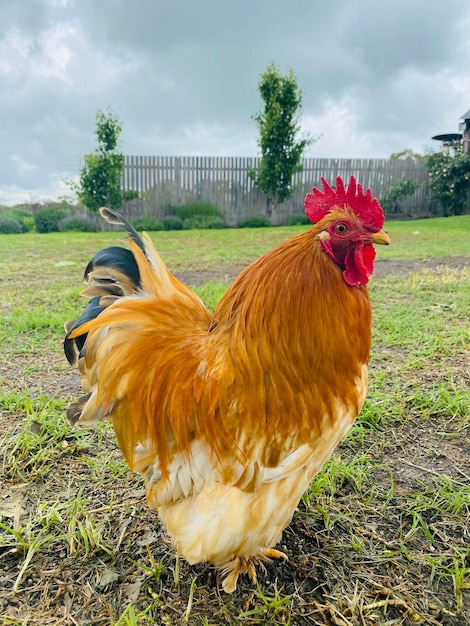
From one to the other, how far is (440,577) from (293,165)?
1543 centimetres

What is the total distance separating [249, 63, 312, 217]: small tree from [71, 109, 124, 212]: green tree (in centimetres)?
511

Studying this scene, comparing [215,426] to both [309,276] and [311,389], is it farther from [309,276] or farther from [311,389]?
[309,276]

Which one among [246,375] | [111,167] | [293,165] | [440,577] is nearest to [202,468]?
[246,375]

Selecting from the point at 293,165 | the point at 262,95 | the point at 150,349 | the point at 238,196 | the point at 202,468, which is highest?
the point at 262,95

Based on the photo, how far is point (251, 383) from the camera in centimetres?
155

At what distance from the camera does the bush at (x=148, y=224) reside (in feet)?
47.2

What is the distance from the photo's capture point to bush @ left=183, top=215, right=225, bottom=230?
14766mm

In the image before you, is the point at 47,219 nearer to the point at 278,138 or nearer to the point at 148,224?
the point at 148,224

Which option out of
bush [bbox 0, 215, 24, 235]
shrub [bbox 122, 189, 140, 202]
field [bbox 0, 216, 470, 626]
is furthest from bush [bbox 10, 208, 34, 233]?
field [bbox 0, 216, 470, 626]

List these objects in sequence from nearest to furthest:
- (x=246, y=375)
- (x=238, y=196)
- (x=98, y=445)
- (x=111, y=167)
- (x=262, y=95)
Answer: (x=246, y=375), (x=98, y=445), (x=111, y=167), (x=262, y=95), (x=238, y=196)

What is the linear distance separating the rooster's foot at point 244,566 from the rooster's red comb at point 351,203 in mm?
1447

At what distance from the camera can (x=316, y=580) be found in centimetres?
175

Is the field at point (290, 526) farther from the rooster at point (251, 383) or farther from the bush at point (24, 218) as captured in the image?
the bush at point (24, 218)

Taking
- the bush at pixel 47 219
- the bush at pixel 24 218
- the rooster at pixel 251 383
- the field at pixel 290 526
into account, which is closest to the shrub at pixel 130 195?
the bush at pixel 47 219
